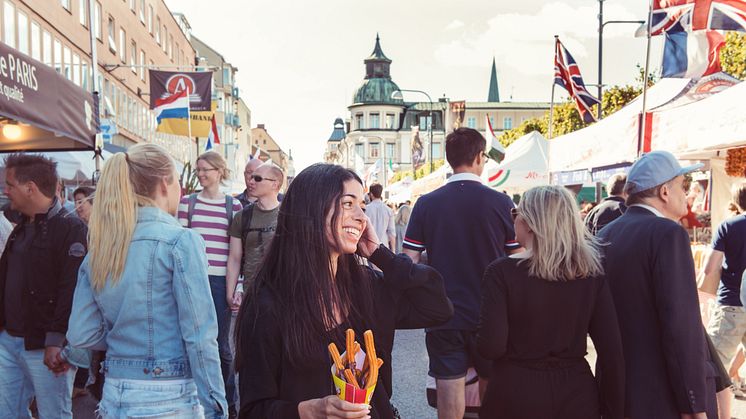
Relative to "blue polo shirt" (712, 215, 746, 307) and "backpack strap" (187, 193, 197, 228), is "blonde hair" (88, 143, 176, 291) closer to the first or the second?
"backpack strap" (187, 193, 197, 228)

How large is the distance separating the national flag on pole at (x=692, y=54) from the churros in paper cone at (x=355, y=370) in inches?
320

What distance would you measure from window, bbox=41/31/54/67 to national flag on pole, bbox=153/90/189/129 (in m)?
4.52

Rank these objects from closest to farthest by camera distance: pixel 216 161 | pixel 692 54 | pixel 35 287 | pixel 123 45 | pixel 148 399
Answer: pixel 148 399
pixel 35 287
pixel 216 161
pixel 692 54
pixel 123 45

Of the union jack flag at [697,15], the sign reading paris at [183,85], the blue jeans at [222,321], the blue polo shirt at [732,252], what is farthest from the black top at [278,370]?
the sign reading paris at [183,85]

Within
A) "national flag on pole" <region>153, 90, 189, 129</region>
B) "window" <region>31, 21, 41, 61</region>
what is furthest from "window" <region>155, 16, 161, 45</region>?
"national flag on pole" <region>153, 90, 189, 129</region>

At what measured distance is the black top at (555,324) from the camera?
3.03 meters

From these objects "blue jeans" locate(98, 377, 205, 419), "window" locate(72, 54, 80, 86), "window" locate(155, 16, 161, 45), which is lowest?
"blue jeans" locate(98, 377, 205, 419)

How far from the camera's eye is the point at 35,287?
387 centimetres

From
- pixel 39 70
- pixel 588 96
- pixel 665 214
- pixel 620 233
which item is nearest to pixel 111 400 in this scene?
pixel 620 233

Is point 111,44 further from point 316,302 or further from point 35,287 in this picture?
point 316,302

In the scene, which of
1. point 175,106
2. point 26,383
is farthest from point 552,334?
point 175,106

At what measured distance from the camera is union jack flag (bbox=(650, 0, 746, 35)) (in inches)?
299

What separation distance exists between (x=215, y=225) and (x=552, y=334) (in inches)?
139

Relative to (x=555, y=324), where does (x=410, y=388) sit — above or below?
below
